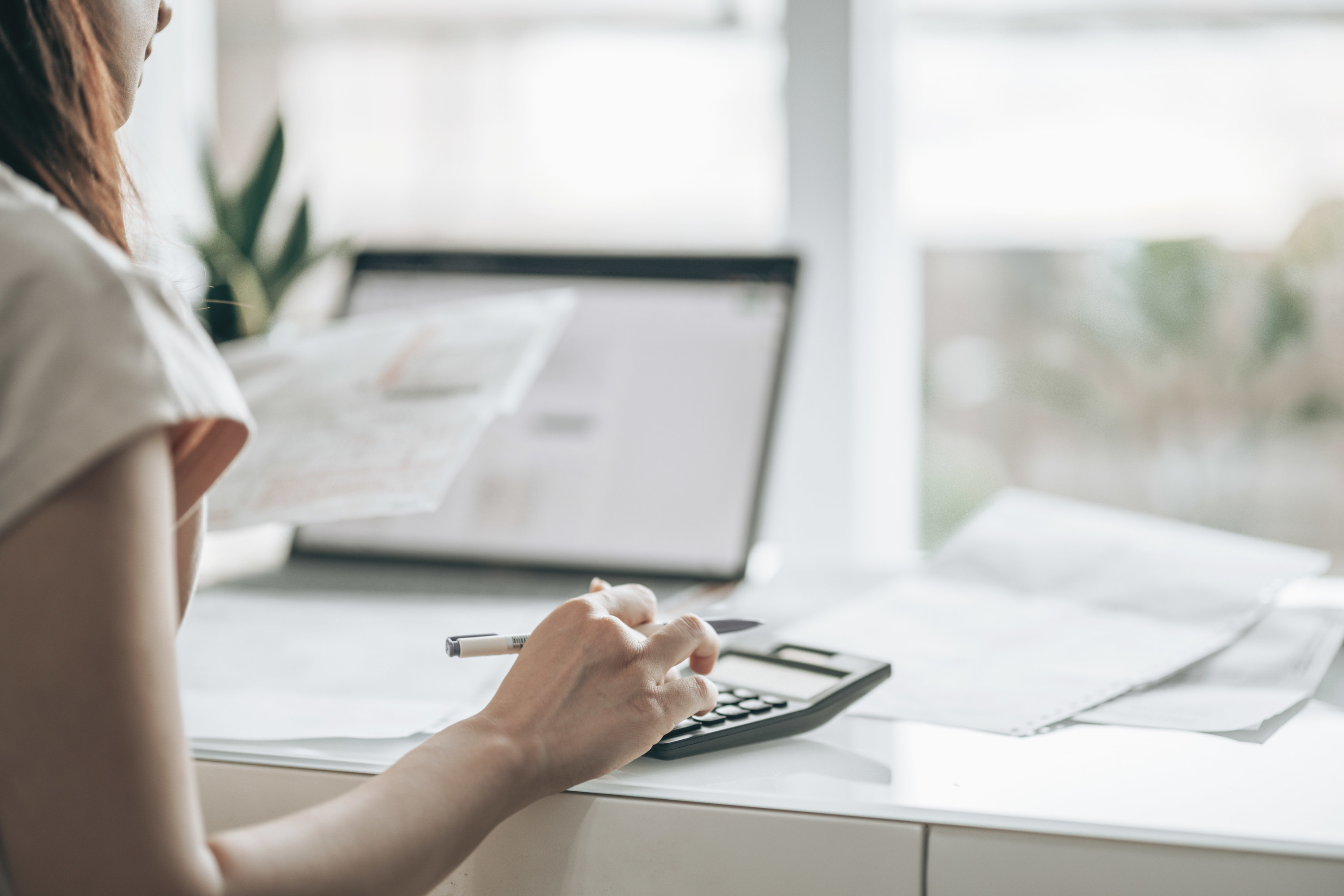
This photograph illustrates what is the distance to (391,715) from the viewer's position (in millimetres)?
591

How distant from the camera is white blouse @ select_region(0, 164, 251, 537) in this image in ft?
1.07

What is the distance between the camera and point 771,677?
0.62 meters

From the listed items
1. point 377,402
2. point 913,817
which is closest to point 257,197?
point 377,402

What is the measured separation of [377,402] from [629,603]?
43 cm

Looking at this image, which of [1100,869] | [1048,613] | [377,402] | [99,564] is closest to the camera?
[99,564]

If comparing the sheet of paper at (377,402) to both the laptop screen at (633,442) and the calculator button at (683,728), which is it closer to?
the laptop screen at (633,442)

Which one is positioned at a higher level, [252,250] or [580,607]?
[252,250]

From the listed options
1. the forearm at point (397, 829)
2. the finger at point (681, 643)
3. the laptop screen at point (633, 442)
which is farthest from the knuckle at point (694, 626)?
the laptop screen at point (633, 442)

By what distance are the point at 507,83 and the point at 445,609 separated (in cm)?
90

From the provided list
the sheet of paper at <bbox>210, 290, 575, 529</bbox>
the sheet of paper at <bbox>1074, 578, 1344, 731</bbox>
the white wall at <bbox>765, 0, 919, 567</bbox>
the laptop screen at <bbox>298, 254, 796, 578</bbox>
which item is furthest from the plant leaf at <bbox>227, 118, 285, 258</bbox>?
the sheet of paper at <bbox>1074, 578, 1344, 731</bbox>

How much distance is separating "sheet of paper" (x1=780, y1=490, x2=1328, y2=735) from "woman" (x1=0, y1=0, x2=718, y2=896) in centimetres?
34

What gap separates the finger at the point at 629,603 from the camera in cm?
55

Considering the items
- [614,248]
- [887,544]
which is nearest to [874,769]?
[614,248]

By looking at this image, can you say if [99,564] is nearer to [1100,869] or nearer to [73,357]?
[73,357]
